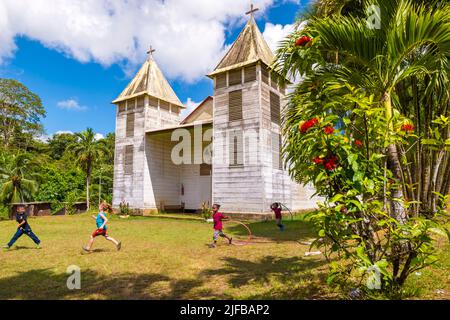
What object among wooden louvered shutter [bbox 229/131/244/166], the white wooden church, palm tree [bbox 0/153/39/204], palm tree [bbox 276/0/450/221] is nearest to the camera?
palm tree [bbox 276/0/450/221]

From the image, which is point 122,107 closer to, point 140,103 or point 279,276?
point 140,103

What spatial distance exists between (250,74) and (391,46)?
583 inches

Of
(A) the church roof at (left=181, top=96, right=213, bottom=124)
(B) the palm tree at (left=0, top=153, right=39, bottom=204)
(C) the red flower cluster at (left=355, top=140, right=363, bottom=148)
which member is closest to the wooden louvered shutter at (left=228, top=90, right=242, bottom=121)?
(A) the church roof at (left=181, top=96, right=213, bottom=124)

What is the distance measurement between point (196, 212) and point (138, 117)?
30.4 ft

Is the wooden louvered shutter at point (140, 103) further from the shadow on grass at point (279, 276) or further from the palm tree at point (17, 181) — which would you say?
the shadow on grass at point (279, 276)

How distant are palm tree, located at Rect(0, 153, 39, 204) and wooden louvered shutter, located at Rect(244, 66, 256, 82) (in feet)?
60.7

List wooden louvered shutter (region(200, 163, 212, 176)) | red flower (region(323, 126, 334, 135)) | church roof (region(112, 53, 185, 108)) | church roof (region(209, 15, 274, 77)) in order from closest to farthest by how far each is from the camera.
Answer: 1. red flower (region(323, 126, 334, 135))
2. church roof (region(209, 15, 274, 77))
3. church roof (region(112, 53, 185, 108))
4. wooden louvered shutter (region(200, 163, 212, 176))

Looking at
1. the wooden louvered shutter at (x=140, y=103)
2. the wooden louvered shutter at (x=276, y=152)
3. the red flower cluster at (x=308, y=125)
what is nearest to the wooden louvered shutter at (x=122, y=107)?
the wooden louvered shutter at (x=140, y=103)

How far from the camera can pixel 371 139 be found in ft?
13.4

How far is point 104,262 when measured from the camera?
7.45 m

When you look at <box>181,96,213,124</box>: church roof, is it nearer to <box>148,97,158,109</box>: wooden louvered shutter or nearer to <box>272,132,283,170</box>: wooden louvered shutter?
<box>148,97,158,109</box>: wooden louvered shutter

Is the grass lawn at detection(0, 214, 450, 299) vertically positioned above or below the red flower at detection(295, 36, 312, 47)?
below

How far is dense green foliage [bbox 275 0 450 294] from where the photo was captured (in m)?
3.48

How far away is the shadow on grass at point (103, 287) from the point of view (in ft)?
16.4
